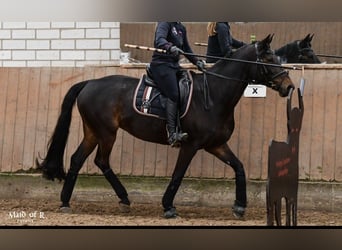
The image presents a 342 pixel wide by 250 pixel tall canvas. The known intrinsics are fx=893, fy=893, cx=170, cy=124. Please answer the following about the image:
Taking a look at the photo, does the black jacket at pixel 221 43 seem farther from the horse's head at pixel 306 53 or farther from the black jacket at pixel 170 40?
the horse's head at pixel 306 53

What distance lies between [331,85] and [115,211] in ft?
6.11

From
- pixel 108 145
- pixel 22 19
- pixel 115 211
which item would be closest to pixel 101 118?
pixel 108 145

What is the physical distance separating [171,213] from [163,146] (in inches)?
29.1

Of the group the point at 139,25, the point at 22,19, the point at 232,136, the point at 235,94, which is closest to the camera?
the point at 22,19

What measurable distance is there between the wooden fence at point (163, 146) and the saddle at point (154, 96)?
47cm

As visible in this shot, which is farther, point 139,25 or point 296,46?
point 296,46

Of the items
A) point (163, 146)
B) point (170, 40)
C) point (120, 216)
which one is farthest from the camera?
point (163, 146)

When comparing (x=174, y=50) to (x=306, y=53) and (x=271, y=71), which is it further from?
(x=306, y=53)

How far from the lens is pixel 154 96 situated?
6242mm

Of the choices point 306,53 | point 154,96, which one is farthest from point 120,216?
point 306,53

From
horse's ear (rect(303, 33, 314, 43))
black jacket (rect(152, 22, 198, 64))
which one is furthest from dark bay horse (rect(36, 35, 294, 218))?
horse's ear (rect(303, 33, 314, 43))

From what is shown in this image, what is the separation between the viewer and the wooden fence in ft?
21.6

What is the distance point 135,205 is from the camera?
650 centimetres

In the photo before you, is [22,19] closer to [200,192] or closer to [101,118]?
[101,118]
